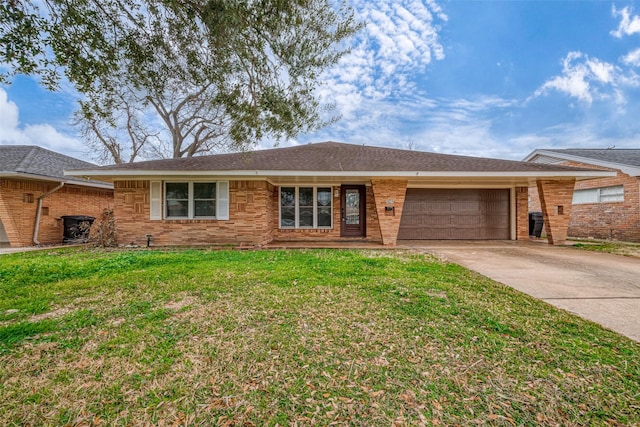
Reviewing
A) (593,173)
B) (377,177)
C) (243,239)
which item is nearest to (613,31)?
(593,173)

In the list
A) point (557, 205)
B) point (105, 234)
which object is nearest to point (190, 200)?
point (105, 234)

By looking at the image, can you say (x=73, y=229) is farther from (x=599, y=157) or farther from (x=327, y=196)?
(x=599, y=157)

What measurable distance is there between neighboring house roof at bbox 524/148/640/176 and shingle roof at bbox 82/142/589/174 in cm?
403

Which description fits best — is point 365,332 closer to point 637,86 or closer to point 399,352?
point 399,352

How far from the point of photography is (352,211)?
1175 centimetres

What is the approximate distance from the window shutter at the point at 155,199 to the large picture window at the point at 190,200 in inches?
7.6

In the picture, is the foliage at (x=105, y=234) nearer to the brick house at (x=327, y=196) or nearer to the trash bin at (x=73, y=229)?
the brick house at (x=327, y=196)

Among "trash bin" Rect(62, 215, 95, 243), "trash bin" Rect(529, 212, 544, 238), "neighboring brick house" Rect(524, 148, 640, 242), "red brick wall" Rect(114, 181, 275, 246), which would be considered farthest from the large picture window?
"neighboring brick house" Rect(524, 148, 640, 242)

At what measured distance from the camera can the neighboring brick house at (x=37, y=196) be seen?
10.0 metres

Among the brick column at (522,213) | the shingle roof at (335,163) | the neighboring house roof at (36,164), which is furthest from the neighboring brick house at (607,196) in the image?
the neighboring house roof at (36,164)

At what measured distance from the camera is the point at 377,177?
9477mm

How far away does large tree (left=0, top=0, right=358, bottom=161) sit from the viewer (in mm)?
3924

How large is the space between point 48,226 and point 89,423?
Result: 13.2m

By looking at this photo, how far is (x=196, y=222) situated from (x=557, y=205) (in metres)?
12.8
